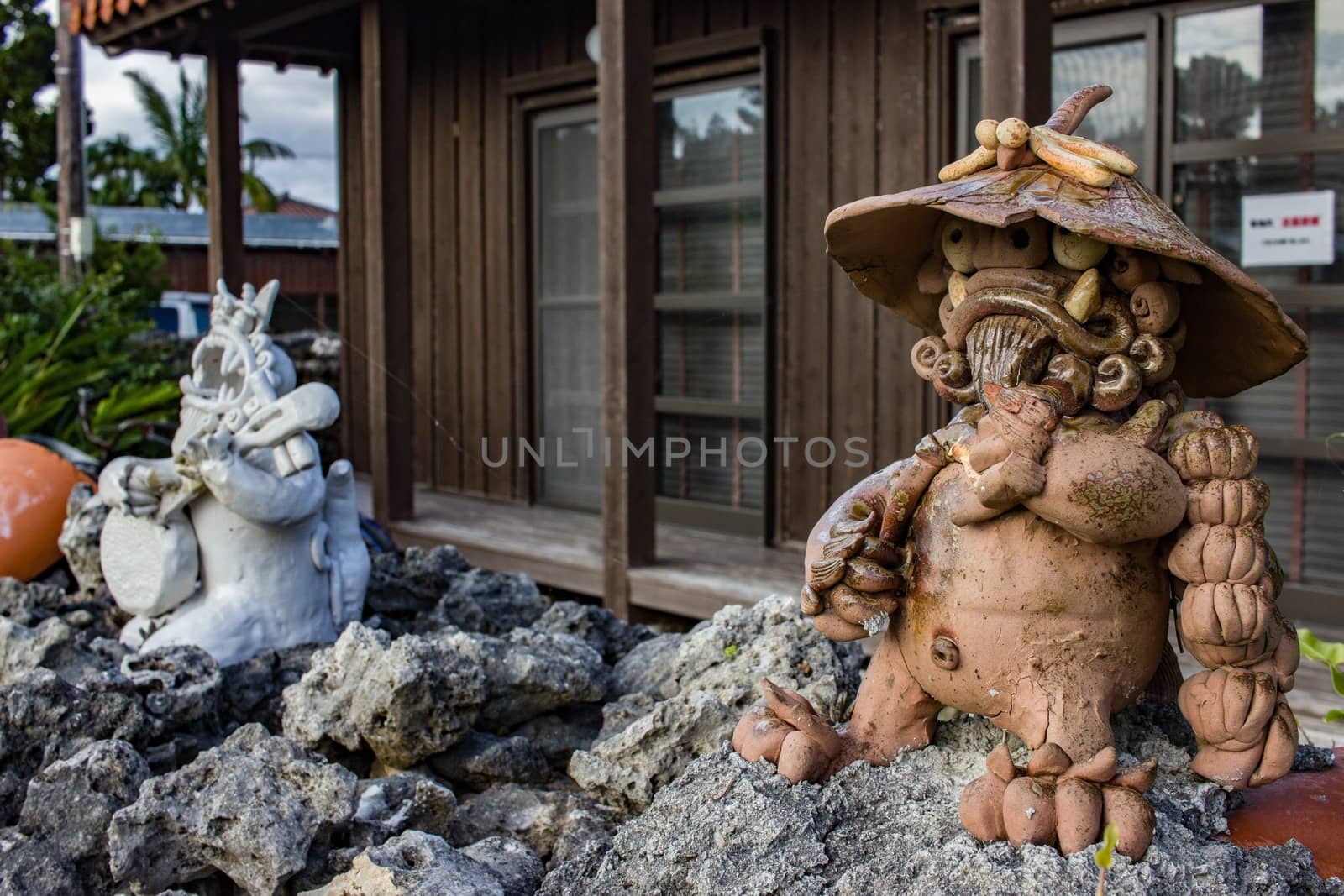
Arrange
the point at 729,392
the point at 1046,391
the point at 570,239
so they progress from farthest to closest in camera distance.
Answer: the point at 570,239 < the point at 729,392 < the point at 1046,391

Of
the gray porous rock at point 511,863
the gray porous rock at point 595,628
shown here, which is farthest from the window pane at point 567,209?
the gray porous rock at point 511,863

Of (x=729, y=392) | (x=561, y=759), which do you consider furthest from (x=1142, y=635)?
(x=729, y=392)

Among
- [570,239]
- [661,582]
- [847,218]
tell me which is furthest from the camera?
[570,239]

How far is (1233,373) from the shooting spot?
1926mm

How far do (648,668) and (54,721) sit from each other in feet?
4.12

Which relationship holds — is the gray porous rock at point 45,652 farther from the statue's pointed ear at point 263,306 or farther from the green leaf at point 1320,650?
the green leaf at point 1320,650

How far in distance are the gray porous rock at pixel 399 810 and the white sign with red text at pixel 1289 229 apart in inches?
126

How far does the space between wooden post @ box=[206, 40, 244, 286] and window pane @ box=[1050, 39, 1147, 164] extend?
437 centimetres

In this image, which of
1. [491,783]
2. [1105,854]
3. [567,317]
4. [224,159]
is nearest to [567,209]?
[567,317]

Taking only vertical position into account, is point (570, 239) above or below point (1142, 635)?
above

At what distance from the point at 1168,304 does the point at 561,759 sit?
1586mm

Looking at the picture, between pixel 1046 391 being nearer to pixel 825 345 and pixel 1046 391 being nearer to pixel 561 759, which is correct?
pixel 561 759

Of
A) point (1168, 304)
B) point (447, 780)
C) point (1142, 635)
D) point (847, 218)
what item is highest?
point (847, 218)

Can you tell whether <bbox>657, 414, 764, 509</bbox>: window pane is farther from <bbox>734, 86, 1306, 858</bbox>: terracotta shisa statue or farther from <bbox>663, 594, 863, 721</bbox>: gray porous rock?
<bbox>734, 86, 1306, 858</bbox>: terracotta shisa statue
